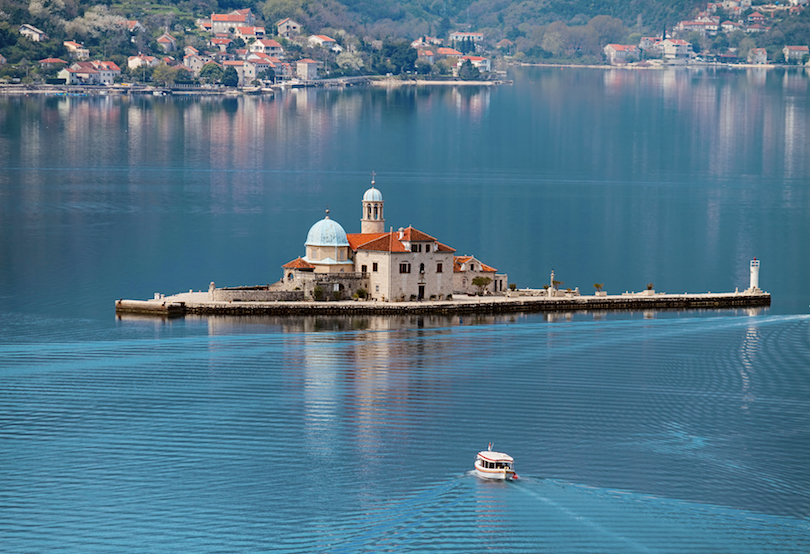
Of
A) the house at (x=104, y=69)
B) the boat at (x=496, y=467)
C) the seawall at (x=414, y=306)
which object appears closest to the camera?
the boat at (x=496, y=467)

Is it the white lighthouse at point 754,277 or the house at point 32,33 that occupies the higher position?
the house at point 32,33

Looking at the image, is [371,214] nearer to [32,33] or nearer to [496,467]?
[496,467]

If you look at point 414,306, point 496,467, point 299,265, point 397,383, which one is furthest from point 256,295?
point 496,467

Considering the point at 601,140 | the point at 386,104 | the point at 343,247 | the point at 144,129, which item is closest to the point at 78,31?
the point at 386,104

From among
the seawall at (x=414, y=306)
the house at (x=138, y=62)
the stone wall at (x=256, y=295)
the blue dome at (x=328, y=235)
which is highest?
the house at (x=138, y=62)

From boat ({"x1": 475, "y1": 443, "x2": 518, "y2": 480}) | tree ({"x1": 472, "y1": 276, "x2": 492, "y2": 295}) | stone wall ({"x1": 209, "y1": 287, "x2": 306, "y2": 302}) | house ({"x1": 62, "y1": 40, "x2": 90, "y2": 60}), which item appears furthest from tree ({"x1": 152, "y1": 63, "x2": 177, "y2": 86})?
boat ({"x1": 475, "y1": 443, "x2": 518, "y2": 480})

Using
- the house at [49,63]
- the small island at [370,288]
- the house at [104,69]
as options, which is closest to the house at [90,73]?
the house at [104,69]

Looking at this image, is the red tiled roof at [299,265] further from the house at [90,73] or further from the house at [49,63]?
the house at [90,73]

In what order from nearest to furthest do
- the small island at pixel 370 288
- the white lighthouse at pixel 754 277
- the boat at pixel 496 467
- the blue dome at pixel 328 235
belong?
the boat at pixel 496 467 → the small island at pixel 370 288 → the blue dome at pixel 328 235 → the white lighthouse at pixel 754 277

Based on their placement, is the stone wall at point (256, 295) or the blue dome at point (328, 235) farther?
the blue dome at point (328, 235)
